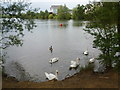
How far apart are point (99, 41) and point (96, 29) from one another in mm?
290

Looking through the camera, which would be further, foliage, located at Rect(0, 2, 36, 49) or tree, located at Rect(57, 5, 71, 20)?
tree, located at Rect(57, 5, 71, 20)

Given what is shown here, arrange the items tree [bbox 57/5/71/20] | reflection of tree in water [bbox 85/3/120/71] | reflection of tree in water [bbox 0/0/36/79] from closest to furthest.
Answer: reflection of tree in water [bbox 0/0/36/79]
reflection of tree in water [bbox 85/3/120/71]
tree [bbox 57/5/71/20]

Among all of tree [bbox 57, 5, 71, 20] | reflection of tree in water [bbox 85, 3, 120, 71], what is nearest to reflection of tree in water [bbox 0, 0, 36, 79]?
reflection of tree in water [bbox 85, 3, 120, 71]

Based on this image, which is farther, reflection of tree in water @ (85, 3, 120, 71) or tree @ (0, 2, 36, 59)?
reflection of tree in water @ (85, 3, 120, 71)

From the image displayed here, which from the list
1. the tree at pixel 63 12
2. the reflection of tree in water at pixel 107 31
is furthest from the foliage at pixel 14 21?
the tree at pixel 63 12

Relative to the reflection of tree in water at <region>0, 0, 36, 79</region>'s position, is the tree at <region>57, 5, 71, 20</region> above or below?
above

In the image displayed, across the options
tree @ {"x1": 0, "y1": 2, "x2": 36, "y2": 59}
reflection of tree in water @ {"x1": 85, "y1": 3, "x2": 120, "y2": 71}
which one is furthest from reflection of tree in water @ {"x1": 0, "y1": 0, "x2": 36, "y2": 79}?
reflection of tree in water @ {"x1": 85, "y1": 3, "x2": 120, "y2": 71}

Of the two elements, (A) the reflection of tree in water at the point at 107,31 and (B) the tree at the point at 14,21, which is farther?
(A) the reflection of tree in water at the point at 107,31

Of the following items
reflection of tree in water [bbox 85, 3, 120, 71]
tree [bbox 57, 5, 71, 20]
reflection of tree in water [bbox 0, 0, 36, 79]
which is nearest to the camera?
reflection of tree in water [bbox 0, 0, 36, 79]

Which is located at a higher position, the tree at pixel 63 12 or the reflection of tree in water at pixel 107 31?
the tree at pixel 63 12

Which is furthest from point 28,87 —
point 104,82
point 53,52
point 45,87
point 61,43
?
point 61,43

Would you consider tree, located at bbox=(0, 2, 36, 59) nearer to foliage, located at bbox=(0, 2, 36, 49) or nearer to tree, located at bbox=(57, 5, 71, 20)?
foliage, located at bbox=(0, 2, 36, 49)

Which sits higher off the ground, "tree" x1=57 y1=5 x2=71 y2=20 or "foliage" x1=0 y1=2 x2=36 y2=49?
"tree" x1=57 y1=5 x2=71 y2=20

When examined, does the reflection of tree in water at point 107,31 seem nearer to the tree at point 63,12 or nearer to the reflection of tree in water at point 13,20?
the reflection of tree in water at point 13,20
